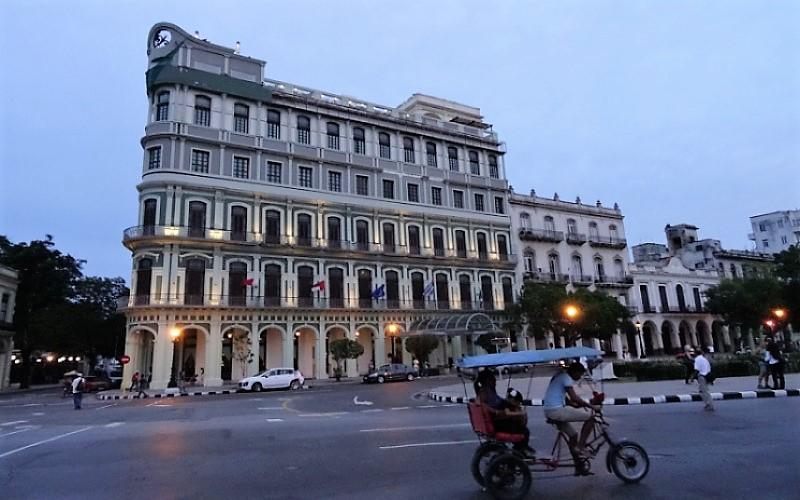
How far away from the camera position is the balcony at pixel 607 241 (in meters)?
49.2

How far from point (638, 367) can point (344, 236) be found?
22.6 m

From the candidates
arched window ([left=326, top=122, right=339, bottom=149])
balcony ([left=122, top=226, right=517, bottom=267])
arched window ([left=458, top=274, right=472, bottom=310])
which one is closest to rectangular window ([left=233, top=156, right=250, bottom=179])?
balcony ([left=122, top=226, right=517, bottom=267])

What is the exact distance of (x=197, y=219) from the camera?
113 ft

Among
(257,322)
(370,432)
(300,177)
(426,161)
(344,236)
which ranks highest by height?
(426,161)

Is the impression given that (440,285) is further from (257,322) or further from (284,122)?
(284,122)

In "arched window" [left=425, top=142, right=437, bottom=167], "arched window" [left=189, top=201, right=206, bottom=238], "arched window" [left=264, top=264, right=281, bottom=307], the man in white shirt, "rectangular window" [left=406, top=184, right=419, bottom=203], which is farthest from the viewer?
"arched window" [left=425, top=142, right=437, bottom=167]

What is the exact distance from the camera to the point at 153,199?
111 feet

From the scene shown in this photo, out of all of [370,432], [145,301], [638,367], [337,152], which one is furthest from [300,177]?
[370,432]

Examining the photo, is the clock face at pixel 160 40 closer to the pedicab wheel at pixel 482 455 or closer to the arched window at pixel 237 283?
the arched window at pixel 237 283

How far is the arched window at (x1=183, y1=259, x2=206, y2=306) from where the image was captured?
33.1 metres

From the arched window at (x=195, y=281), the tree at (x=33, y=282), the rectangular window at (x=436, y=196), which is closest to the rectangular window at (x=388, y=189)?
the rectangular window at (x=436, y=196)

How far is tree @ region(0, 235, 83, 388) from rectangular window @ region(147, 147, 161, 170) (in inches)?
653

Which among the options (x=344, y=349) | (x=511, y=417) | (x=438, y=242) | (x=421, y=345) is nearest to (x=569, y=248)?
(x=438, y=242)

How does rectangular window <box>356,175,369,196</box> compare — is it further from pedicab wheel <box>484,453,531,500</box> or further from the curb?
pedicab wheel <box>484,453,531,500</box>
